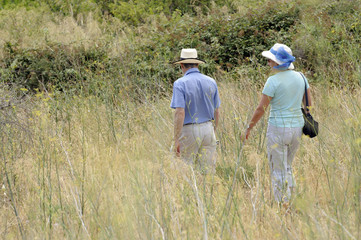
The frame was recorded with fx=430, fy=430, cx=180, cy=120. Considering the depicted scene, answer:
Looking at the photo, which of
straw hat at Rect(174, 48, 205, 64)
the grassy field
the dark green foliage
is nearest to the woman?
the grassy field

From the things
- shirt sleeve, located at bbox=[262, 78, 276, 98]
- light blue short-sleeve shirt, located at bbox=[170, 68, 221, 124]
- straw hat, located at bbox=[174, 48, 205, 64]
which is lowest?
light blue short-sleeve shirt, located at bbox=[170, 68, 221, 124]

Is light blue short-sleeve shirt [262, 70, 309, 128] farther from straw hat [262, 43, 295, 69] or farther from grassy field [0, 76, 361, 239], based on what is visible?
grassy field [0, 76, 361, 239]

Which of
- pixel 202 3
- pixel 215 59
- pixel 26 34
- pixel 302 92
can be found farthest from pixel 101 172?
pixel 202 3

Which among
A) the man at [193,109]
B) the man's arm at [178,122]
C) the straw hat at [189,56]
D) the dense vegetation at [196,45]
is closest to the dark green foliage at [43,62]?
the dense vegetation at [196,45]

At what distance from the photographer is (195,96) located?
4.55m

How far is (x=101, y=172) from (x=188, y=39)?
776 centimetres

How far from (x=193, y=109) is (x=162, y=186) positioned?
1.44m

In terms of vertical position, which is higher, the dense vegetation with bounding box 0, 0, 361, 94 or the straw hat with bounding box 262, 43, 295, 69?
the straw hat with bounding box 262, 43, 295, 69

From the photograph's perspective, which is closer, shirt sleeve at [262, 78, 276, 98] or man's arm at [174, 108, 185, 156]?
shirt sleeve at [262, 78, 276, 98]

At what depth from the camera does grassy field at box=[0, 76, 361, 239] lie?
2.52 m

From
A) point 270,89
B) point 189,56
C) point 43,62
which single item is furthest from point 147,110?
point 43,62

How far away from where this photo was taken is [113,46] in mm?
11344

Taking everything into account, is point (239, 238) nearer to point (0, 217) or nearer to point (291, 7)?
point (0, 217)

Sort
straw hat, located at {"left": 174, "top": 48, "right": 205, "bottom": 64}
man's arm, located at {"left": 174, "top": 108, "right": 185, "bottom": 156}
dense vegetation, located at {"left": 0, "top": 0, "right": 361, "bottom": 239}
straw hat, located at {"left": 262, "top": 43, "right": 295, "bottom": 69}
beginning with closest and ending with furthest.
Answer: dense vegetation, located at {"left": 0, "top": 0, "right": 361, "bottom": 239} → straw hat, located at {"left": 262, "top": 43, "right": 295, "bottom": 69} → man's arm, located at {"left": 174, "top": 108, "right": 185, "bottom": 156} → straw hat, located at {"left": 174, "top": 48, "right": 205, "bottom": 64}
